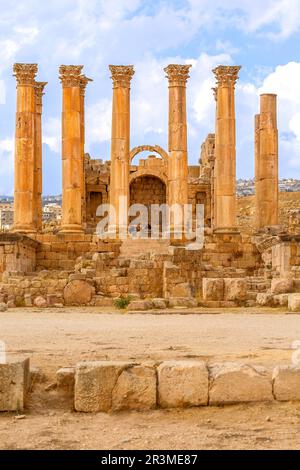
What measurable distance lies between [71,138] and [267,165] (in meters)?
9.02

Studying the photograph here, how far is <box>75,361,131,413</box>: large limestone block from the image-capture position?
723cm

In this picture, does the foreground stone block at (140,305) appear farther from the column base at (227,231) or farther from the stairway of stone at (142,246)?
the column base at (227,231)

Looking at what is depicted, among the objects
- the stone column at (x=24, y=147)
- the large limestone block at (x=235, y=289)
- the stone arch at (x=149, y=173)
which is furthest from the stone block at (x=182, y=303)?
the stone arch at (x=149, y=173)

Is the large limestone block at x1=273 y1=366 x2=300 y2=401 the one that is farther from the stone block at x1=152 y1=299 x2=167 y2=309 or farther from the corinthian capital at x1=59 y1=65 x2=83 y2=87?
the corinthian capital at x1=59 y1=65 x2=83 y2=87

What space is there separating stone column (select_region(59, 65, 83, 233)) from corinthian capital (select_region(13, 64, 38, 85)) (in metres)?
1.24

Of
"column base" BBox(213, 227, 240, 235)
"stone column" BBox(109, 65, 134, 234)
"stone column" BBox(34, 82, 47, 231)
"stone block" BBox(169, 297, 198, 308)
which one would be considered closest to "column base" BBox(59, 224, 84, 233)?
"stone column" BBox(109, 65, 134, 234)

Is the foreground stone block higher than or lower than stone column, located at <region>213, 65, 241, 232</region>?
lower

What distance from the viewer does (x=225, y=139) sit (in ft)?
104

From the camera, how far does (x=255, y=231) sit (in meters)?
32.0

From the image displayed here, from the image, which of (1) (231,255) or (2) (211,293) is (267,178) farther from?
(2) (211,293)

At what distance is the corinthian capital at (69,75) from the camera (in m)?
31.3

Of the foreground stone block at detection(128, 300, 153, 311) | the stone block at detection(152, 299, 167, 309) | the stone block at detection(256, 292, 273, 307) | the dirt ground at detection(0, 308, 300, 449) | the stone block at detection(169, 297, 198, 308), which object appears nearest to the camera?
the dirt ground at detection(0, 308, 300, 449)

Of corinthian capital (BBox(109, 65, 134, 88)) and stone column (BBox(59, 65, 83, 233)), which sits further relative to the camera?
corinthian capital (BBox(109, 65, 134, 88))

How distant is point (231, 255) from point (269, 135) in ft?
21.7
